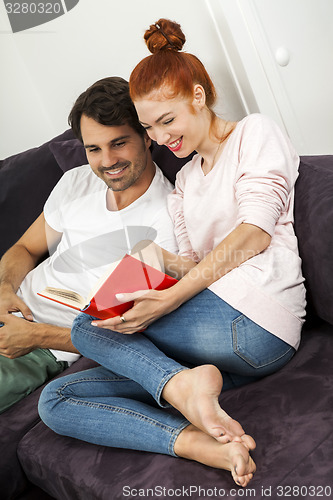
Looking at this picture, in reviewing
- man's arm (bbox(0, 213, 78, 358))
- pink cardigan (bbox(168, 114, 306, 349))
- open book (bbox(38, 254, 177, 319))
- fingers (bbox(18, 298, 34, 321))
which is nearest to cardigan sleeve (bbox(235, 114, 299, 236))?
pink cardigan (bbox(168, 114, 306, 349))

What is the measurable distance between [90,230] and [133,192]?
20cm

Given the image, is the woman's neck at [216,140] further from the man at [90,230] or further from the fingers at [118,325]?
the fingers at [118,325]

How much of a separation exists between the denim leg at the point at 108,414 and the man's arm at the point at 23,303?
0.34 m

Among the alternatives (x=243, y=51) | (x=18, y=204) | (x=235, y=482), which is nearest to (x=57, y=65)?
(x=18, y=204)

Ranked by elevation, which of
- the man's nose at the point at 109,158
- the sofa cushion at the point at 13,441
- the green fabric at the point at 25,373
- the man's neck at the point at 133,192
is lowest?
the sofa cushion at the point at 13,441

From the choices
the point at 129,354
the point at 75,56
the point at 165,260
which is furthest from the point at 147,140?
the point at 75,56

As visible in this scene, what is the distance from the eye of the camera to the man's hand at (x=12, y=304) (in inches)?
72.2

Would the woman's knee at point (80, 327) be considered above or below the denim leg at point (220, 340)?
above

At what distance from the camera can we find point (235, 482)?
100 centimetres

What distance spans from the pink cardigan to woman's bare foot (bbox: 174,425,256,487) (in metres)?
0.29

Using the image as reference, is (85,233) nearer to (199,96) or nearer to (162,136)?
(162,136)

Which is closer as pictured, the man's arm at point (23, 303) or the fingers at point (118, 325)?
the fingers at point (118, 325)

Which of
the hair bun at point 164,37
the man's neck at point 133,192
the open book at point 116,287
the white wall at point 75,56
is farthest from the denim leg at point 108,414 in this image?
the white wall at point 75,56

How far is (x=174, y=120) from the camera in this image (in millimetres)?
1435
